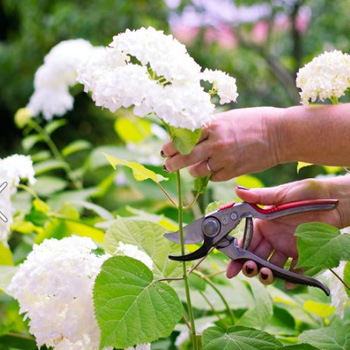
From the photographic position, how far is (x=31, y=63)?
5.69 metres

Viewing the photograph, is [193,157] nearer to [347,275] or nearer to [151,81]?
[151,81]

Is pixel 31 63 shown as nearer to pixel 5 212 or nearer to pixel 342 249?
pixel 5 212

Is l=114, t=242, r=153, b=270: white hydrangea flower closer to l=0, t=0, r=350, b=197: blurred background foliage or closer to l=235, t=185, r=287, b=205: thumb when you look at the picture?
l=235, t=185, r=287, b=205: thumb

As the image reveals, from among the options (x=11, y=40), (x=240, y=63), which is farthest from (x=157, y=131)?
(x=11, y=40)

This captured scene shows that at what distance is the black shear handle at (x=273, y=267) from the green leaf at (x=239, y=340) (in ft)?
0.31

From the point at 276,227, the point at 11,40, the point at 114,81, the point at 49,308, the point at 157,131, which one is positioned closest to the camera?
the point at 114,81

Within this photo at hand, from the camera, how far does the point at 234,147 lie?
3.10 feet

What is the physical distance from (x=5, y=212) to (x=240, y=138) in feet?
1.83

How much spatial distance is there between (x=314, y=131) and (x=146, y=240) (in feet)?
1.23

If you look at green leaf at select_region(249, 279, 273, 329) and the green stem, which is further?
the green stem

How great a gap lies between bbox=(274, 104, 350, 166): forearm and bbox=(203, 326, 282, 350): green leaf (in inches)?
10.9

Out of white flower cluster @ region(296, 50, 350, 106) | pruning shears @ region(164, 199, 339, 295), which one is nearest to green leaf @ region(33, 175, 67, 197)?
pruning shears @ region(164, 199, 339, 295)

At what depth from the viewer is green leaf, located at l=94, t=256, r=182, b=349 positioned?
92 centimetres

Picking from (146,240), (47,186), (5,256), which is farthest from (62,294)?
(47,186)
